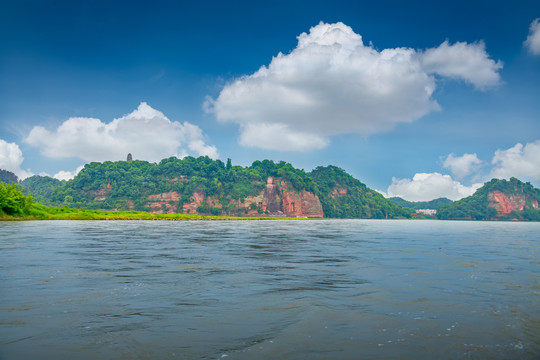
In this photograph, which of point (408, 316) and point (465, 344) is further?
point (408, 316)

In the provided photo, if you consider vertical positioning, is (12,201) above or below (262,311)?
above

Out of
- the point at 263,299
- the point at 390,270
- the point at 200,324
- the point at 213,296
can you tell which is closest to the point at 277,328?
the point at 200,324

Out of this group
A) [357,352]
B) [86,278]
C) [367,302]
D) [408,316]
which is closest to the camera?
[357,352]

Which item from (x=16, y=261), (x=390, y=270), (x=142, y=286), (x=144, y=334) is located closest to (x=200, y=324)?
(x=144, y=334)

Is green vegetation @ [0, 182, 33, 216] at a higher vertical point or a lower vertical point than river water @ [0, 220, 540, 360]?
higher

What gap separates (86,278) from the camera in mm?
12641

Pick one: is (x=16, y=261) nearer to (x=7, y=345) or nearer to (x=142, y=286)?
(x=142, y=286)

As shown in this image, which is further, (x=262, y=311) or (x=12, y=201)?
(x=12, y=201)

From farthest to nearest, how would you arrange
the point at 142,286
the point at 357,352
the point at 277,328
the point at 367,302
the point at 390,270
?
1. the point at 390,270
2. the point at 142,286
3. the point at 367,302
4. the point at 277,328
5. the point at 357,352

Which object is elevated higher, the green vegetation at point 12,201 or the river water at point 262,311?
the green vegetation at point 12,201

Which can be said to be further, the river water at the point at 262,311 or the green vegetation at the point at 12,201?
the green vegetation at the point at 12,201

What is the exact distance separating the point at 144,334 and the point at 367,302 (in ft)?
19.9

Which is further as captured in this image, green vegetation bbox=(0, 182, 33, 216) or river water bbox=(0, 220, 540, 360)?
green vegetation bbox=(0, 182, 33, 216)

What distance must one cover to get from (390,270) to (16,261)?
17.1m
